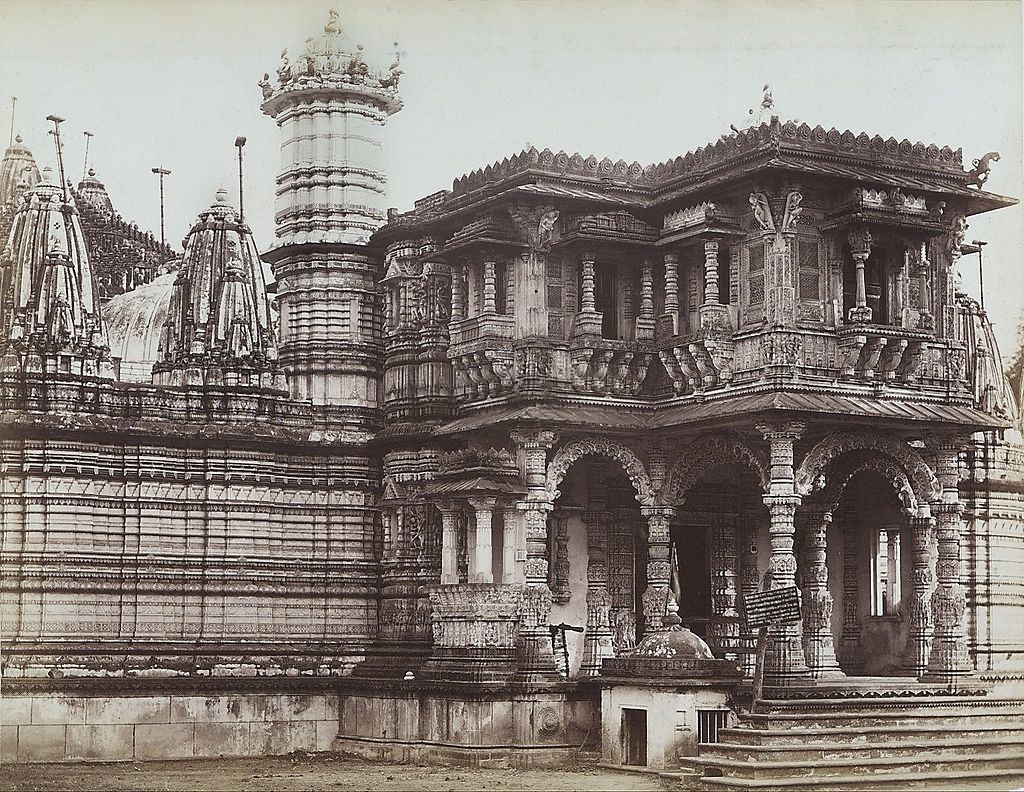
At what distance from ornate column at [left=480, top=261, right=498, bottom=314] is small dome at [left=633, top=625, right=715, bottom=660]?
258 inches

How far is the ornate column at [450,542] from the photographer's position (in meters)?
34.5

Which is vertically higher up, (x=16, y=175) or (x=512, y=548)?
(x=16, y=175)

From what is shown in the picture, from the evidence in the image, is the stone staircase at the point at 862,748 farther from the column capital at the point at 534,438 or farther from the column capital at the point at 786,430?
the column capital at the point at 534,438

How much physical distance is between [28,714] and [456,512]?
26.6 ft

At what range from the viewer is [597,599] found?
3556 centimetres

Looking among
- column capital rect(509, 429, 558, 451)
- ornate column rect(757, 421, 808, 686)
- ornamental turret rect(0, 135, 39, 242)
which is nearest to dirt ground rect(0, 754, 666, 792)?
ornate column rect(757, 421, 808, 686)

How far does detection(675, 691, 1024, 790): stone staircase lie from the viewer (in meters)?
29.4

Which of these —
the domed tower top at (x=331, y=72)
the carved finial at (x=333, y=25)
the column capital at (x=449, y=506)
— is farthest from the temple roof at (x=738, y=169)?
the carved finial at (x=333, y=25)

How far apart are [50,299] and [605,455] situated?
34.8 ft

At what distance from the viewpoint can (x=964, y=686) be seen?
1308 inches

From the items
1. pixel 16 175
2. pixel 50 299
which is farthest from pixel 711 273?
pixel 16 175

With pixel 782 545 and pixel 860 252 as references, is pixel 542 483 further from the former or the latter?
pixel 860 252

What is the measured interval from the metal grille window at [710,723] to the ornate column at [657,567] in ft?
8.54

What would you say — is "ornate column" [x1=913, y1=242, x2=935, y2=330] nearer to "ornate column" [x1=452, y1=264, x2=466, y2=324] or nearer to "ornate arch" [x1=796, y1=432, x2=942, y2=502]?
"ornate arch" [x1=796, y1=432, x2=942, y2=502]
